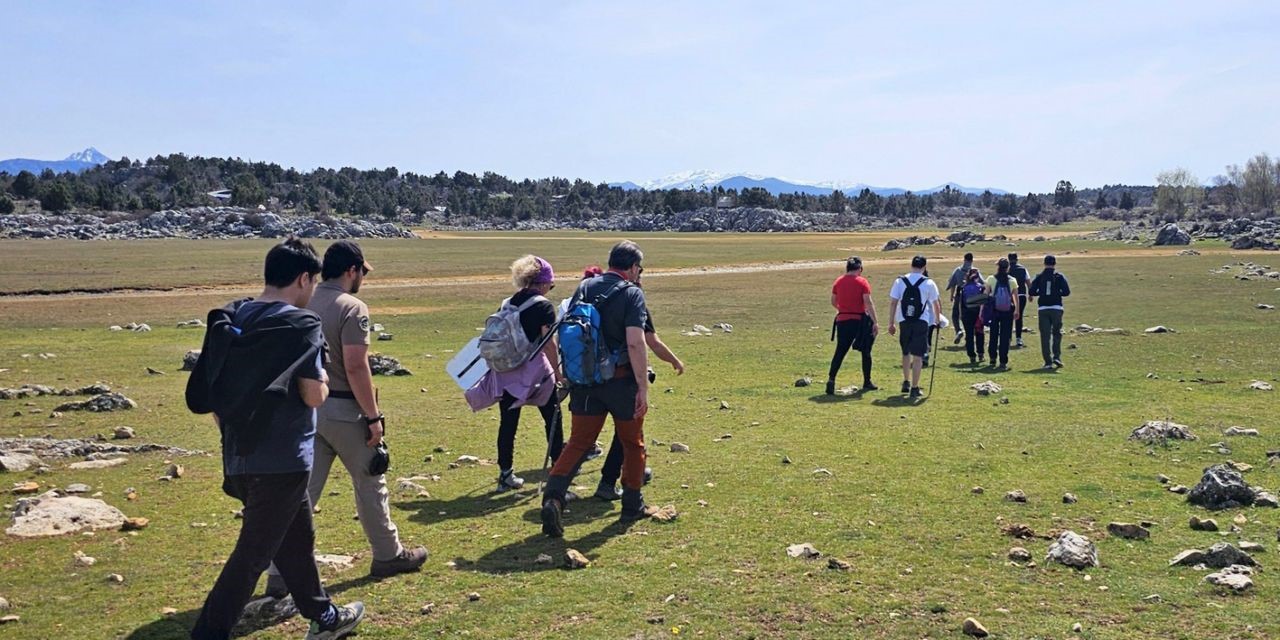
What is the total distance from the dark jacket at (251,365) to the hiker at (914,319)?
38.8ft

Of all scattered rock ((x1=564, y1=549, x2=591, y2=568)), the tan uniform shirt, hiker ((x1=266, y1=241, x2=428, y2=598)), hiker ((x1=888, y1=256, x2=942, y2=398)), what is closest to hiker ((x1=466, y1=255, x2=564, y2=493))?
scattered rock ((x1=564, y1=549, x2=591, y2=568))

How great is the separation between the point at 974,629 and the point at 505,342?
4720mm

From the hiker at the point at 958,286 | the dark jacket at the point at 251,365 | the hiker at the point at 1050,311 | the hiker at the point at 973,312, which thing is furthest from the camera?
the hiker at the point at 958,286

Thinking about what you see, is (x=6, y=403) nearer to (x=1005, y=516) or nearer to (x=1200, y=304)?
(x=1005, y=516)

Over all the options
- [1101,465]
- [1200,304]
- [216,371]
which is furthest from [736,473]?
[1200,304]

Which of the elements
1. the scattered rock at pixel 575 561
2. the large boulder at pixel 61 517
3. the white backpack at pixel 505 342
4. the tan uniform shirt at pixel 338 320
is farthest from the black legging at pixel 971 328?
the large boulder at pixel 61 517

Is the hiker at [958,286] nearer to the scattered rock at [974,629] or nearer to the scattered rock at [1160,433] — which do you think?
the scattered rock at [1160,433]

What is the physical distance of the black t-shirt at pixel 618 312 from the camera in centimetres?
788

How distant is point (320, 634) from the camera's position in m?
5.75

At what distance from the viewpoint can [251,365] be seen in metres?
5.23

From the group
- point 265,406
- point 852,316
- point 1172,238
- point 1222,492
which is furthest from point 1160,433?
point 1172,238

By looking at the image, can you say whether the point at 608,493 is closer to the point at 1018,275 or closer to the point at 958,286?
the point at 1018,275

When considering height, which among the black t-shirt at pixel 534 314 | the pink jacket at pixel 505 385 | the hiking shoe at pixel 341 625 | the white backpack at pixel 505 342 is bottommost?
the hiking shoe at pixel 341 625

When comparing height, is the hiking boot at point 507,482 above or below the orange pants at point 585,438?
below
